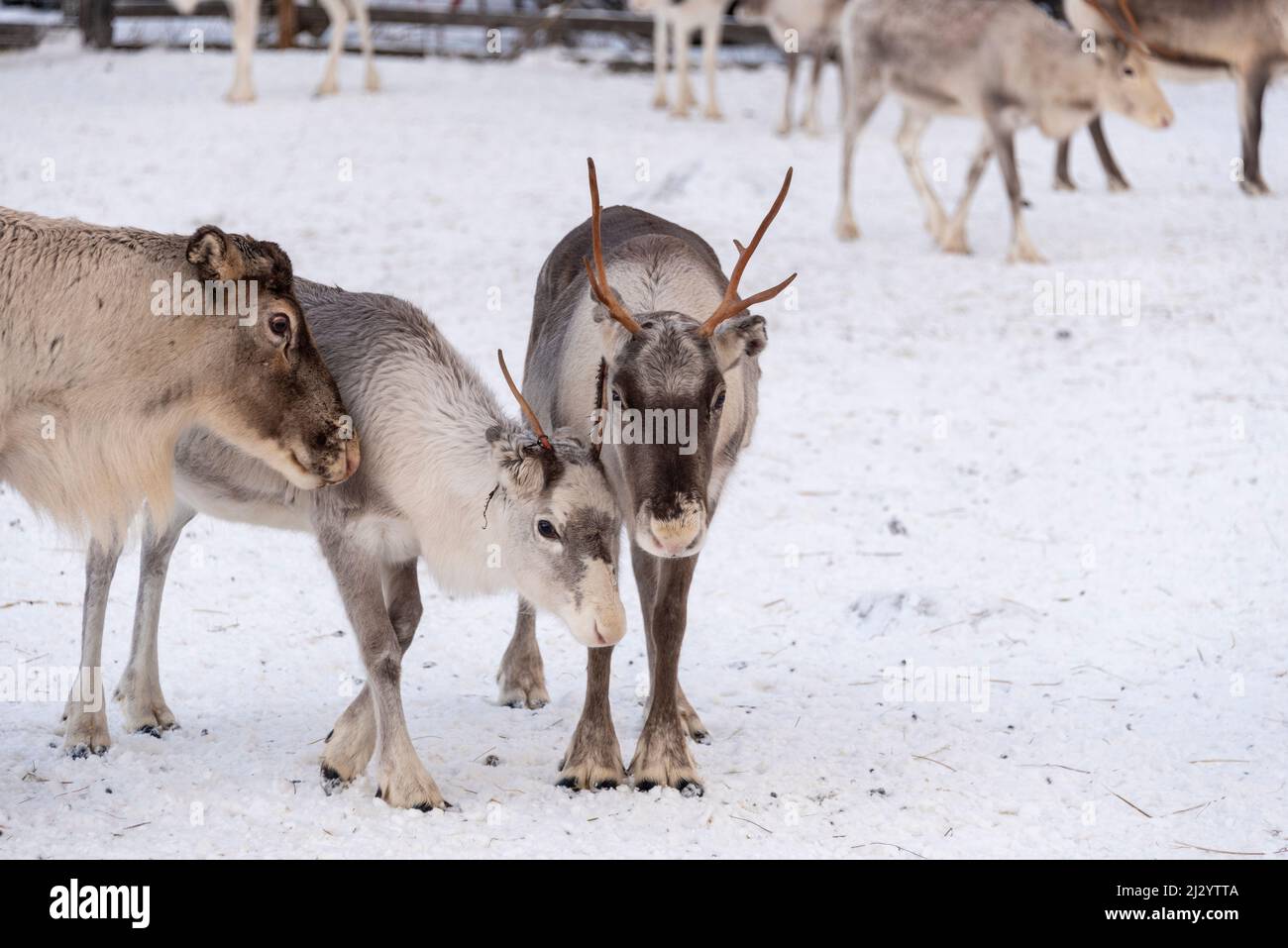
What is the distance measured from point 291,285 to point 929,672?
2.65m

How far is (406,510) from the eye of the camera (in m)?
4.55

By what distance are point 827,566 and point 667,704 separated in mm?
2055

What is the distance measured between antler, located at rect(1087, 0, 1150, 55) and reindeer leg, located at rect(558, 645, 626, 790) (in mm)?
7929

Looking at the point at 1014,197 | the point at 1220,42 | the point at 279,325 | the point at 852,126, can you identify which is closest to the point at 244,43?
the point at 852,126

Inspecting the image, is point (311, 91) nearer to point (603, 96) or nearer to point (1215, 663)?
point (603, 96)

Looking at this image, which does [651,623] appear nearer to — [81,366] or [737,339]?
[737,339]

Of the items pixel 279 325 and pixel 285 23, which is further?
pixel 285 23

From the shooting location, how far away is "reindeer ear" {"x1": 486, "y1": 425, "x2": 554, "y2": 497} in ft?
14.1

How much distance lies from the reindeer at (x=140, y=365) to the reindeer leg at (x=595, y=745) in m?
0.97

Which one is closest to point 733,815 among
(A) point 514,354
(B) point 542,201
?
(A) point 514,354

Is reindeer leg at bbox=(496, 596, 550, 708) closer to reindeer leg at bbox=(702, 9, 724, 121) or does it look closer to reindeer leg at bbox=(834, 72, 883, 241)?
reindeer leg at bbox=(834, 72, 883, 241)

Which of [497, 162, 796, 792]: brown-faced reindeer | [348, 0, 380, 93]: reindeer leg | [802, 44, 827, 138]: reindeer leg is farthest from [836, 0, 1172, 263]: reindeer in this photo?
[497, 162, 796, 792]: brown-faced reindeer

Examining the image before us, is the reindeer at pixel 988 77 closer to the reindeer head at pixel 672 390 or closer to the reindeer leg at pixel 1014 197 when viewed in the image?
the reindeer leg at pixel 1014 197

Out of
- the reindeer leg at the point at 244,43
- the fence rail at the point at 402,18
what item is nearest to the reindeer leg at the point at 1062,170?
the fence rail at the point at 402,18
